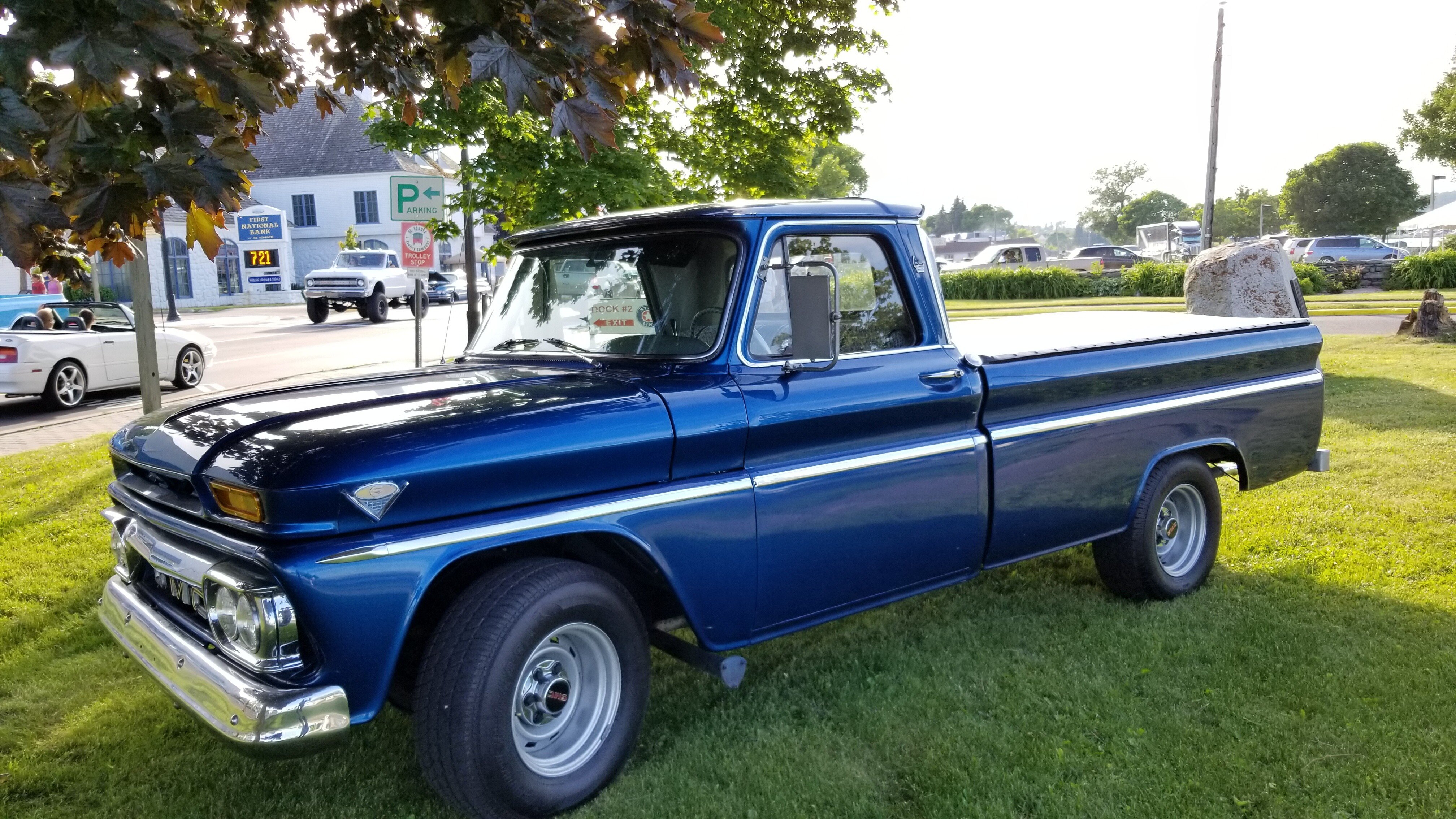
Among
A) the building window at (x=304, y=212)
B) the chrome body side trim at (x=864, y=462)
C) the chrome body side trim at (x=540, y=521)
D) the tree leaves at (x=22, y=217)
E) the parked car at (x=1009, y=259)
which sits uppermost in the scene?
the building window at (x=304, y=212)

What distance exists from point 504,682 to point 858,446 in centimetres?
154

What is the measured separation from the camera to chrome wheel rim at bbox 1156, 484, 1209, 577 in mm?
4938

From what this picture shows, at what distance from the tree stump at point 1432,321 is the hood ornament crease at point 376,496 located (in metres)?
17.2

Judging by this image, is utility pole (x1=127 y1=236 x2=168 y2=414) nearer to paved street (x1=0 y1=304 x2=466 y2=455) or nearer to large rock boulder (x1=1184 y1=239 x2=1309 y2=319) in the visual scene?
paved street (x1=0 y1=304 x2=466 y2=455)

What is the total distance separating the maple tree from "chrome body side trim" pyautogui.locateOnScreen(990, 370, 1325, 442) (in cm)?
192

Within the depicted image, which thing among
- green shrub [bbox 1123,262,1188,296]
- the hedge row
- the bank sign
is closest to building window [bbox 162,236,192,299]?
the bank sign

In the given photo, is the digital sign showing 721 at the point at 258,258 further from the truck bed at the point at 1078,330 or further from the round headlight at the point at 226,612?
the round headlight at the point at 226,612

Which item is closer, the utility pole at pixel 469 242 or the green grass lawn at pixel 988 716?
the green grass lawn at pixel 988 716

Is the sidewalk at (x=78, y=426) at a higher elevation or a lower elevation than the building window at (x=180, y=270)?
lower

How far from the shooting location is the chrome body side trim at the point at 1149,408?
4129 millimetres

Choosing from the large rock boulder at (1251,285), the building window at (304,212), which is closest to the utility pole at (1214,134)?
the large rock boulder at (1251,285)

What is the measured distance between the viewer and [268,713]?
2.48 m

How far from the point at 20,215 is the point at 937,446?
3018 mm

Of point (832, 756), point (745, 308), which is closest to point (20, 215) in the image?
point (745, 308)
